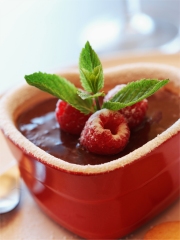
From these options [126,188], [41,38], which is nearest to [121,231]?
[126,188]

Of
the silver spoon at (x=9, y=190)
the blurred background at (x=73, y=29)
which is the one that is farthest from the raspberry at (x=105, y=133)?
the blurred background at (x=73, y=29)

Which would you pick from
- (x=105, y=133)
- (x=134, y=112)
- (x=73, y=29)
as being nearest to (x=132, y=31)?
(x=73, y=29)

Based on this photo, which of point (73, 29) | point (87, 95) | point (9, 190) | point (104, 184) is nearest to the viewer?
point (104, 184)

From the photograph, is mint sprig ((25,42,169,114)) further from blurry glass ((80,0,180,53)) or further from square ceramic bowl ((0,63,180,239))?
blurry glass ((80,0,180,53))

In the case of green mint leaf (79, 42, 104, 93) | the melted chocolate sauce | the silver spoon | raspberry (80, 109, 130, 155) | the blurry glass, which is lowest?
the blurry glass

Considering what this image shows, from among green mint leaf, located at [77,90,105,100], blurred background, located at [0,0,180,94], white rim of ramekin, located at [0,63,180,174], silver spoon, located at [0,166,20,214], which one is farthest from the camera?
blurred background, located at [0,0,180,94]

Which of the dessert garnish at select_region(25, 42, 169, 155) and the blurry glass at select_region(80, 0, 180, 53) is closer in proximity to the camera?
the dessert garnish at select_region(25, 42, 169, 155)

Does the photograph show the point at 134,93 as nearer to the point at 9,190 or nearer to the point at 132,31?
the point at 9,190

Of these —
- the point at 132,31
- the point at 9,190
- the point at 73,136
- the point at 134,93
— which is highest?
the point at 134,93

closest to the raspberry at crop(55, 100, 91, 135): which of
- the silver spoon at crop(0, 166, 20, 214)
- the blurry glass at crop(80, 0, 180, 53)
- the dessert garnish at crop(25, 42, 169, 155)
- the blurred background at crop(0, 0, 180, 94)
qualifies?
the dessert garnish at crop(25, 42, 169, 155)
